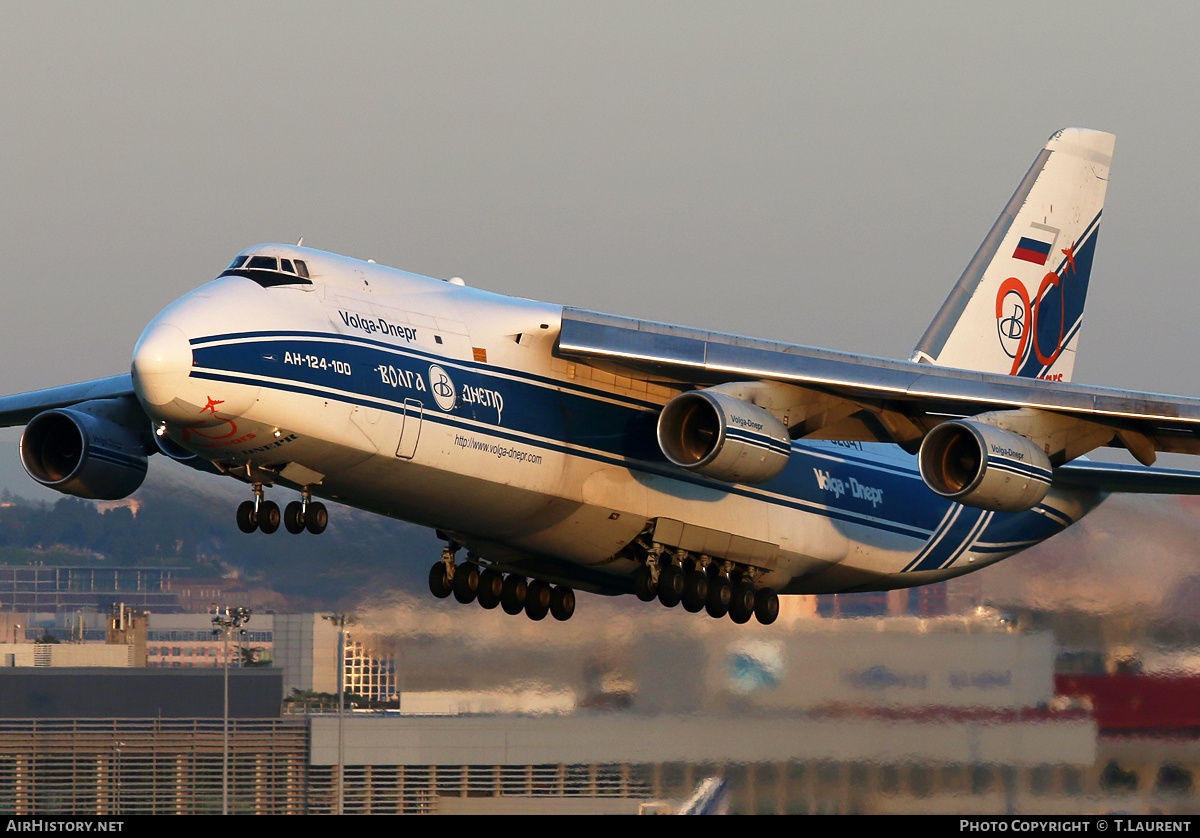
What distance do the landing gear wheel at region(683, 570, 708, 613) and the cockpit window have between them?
14.8 feet

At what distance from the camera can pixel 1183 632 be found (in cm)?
1576

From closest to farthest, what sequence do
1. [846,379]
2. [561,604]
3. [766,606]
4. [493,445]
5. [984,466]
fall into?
1. [984,466]
2. [493,445]
3. [846,379]
4. [766,606]
5. [561,604]

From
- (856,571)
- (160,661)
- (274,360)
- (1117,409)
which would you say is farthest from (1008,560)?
(160,661)

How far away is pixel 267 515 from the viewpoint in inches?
521

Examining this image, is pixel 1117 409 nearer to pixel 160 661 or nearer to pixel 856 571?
pixel 856 571

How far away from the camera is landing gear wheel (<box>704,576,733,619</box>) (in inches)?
603

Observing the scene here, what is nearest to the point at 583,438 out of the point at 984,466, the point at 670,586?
the point at 670,586

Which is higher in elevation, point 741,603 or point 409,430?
point 409,430

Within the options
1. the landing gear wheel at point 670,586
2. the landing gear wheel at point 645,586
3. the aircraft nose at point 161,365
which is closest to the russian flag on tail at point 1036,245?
the landing gear wheel at point 670,586

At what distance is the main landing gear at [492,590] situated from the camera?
53.2 ft

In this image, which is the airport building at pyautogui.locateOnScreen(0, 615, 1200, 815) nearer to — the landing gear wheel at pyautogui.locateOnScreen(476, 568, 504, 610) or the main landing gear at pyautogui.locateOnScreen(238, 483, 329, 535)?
the landing gear wheel at pyautogui.locateOnScreen(476, 568, 504, 610)

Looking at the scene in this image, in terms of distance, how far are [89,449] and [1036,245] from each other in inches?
431

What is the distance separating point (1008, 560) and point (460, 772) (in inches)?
236

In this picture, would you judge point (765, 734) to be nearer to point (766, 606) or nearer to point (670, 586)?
point (766, 606)
